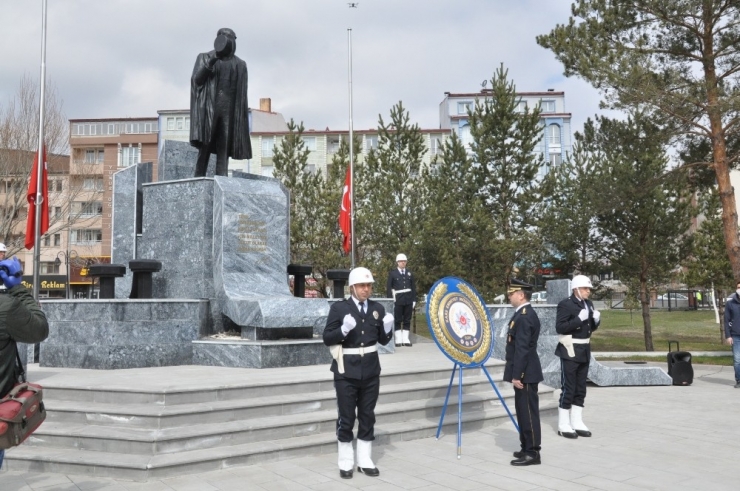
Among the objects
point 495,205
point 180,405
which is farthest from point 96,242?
point 180,405

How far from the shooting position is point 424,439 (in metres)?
7.78

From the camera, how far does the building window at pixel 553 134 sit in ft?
206

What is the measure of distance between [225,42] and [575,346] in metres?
7.97

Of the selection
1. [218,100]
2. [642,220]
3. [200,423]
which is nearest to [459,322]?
[200,423]

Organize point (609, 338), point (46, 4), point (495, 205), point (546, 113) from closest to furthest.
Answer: point (46, 4) < point (495, 205) < point (609, 338) < point (546, 113)

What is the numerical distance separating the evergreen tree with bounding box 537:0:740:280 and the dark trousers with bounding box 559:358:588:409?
12330mm

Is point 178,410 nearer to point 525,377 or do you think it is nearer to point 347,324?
point 347,324

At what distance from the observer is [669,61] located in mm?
19781

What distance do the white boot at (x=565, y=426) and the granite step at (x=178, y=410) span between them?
9.24 feet

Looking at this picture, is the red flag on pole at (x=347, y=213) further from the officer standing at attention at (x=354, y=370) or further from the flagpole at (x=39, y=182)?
the officer standing at attention at (x=354, y=370)

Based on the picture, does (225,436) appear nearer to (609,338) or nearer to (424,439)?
(424,439)

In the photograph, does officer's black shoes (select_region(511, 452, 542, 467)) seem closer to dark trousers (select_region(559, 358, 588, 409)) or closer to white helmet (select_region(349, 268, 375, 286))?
dark trousers (select_region(559, 358, 588, 409))

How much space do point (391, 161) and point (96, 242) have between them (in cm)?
3628

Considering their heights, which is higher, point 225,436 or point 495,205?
point 495,205
